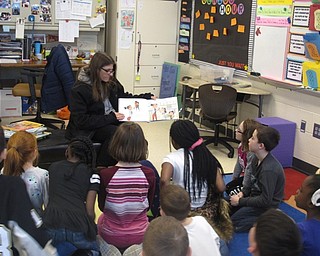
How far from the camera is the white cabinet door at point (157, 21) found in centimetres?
696

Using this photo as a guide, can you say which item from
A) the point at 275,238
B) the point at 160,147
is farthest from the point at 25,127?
the point at 275,238

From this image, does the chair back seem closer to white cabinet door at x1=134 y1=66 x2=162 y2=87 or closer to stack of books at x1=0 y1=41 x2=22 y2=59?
white cabinet door at x1=134 y1=66 x2=162 y2=87

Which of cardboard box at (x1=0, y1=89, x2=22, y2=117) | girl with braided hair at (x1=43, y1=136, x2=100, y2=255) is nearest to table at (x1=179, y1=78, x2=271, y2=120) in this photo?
cardboard box at (x1=0, y1=89, x2=22, y2=117)

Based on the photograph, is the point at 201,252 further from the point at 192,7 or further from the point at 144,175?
the point at 192,7

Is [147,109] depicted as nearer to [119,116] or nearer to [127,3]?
[119,116]

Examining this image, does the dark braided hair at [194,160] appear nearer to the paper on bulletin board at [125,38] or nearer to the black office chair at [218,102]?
the black office chair at [218,102]

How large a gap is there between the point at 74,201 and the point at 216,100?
10.3 feet

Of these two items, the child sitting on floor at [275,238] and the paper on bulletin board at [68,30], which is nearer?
the child sitting on floor at [275,238]

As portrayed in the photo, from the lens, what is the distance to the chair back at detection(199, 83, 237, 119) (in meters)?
5.21

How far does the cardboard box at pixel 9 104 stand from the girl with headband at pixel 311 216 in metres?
5.04

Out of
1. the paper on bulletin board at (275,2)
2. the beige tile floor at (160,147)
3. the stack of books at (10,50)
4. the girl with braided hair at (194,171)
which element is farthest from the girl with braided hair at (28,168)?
the stack of books at (10,50)

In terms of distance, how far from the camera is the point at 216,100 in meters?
5.26

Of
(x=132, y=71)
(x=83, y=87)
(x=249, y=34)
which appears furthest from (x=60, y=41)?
(x=83, y=87)

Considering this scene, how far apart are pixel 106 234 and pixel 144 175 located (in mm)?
370
